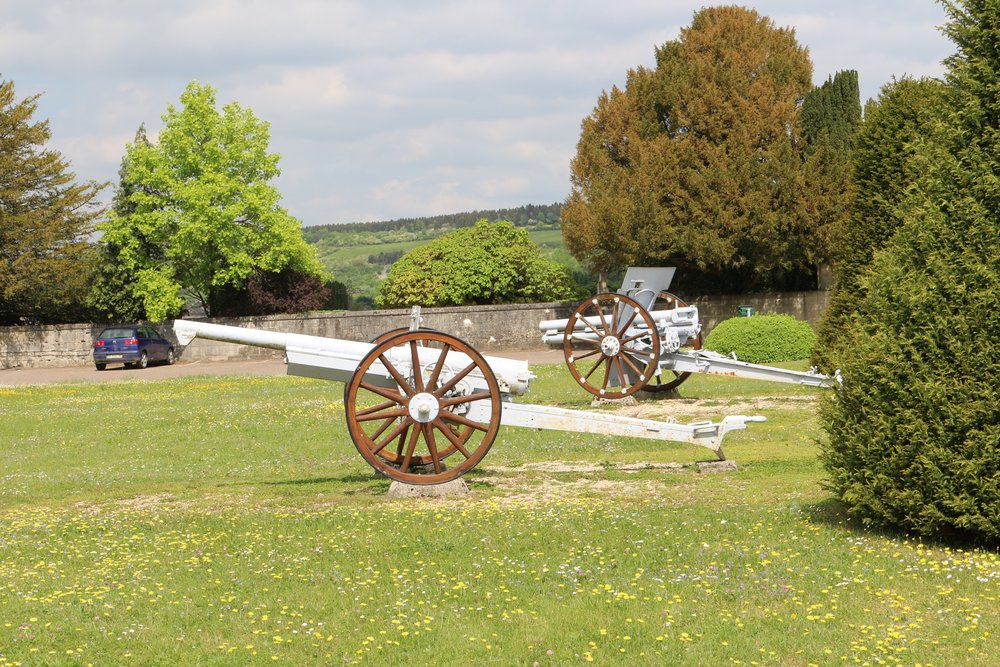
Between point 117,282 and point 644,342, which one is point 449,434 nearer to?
point 644,342

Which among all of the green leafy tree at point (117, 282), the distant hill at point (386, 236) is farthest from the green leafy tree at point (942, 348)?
the distant hill at point (386, 236)

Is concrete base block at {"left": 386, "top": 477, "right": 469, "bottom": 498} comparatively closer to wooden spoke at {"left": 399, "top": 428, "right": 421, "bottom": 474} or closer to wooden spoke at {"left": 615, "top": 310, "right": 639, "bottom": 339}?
wooden spoke at {"left": 399, "top": 428, "right": 421, "bottom": 474}

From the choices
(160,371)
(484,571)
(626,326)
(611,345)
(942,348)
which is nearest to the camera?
(484,571)

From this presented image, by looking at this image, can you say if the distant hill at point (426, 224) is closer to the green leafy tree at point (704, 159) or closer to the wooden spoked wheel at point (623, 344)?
the green leafy tree at point (704, 159)

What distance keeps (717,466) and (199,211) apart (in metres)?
31.7

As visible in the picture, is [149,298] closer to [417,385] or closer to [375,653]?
[417,385]

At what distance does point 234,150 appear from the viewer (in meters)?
40.8

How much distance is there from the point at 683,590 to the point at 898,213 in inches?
Result: 136

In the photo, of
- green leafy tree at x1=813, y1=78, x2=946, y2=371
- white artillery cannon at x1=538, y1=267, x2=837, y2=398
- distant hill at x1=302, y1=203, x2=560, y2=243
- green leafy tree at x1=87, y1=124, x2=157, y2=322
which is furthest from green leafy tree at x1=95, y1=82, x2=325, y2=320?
distant hill at x1=302, y1=203, x2=560, y2=243

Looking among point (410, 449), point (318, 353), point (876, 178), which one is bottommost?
point (410, 449)

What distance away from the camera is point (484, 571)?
7527 mm

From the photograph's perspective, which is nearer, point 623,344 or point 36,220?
point 623,344

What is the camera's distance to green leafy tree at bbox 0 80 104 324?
39969mm

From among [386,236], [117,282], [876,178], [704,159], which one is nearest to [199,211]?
[117,282]
